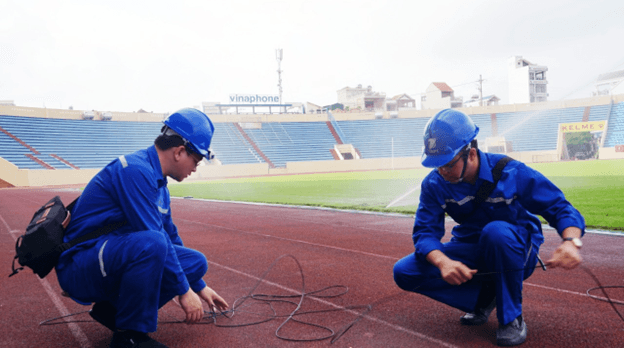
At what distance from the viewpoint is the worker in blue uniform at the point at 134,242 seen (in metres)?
2.82

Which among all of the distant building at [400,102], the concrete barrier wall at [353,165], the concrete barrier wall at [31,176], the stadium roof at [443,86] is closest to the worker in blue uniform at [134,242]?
the concrete barrier wall at [31,176]

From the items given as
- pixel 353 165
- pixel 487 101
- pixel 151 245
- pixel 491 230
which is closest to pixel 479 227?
pixel 491 230

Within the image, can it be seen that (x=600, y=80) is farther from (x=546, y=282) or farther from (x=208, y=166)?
(x=546, y=282)

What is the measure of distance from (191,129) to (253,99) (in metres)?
67.7

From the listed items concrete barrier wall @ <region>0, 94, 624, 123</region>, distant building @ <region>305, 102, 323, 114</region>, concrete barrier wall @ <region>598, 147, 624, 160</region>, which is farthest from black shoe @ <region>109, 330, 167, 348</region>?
distant building @ <region>305, 102, 323, 114</region>

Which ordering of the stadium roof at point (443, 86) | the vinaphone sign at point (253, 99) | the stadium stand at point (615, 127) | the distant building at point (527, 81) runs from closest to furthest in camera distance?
the stadium stand at point (615, 127), the vinaphone sign at point (253, 99), the distant building at point (527, 81), the stadium roof at point (443, 86)

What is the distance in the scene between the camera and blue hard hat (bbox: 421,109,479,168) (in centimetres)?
303

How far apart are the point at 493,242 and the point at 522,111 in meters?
68.0

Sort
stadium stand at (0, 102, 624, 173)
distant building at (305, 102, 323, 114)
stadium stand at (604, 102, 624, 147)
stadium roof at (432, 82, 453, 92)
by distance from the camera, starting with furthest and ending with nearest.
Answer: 1. stadium roof at (432, 82, 453, 92)
2. distant building at (305, 102, 323, 114)
3. stadium stand at (604, 102, 624, 147)
4. stadium stand at (0, 102, 624, 173)

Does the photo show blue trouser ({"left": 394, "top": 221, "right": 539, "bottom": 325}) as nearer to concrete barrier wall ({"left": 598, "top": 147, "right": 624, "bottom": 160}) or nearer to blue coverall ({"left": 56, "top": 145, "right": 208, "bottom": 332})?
Result: blue coverall ({"left": 56, "top": 145, "right": 208, "bottom": 332})

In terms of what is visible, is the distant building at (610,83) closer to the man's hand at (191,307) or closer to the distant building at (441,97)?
the distant building at (441,97)

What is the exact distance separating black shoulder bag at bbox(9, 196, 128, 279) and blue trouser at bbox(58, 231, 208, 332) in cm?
8

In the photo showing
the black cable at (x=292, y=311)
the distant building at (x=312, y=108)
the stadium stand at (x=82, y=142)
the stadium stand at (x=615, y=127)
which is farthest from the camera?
the distant building at (x=312, y=108)

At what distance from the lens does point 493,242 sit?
299 centimetres
